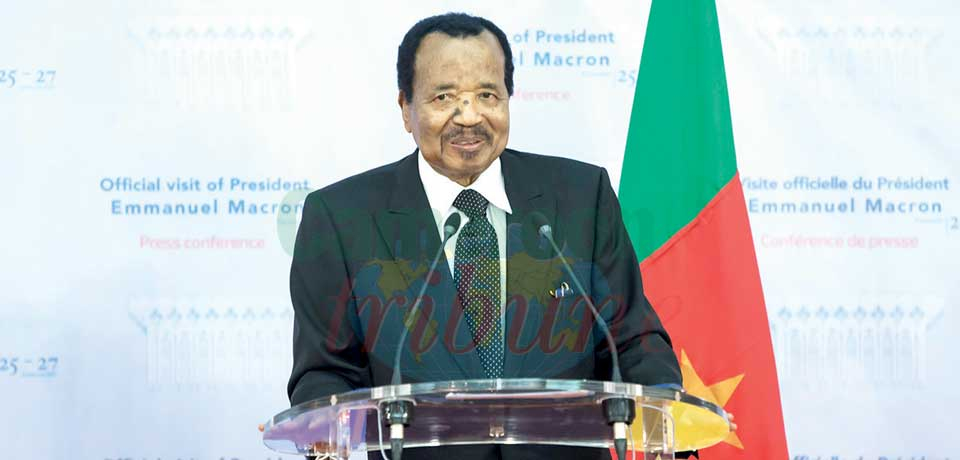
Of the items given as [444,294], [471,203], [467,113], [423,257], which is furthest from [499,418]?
[467,113]

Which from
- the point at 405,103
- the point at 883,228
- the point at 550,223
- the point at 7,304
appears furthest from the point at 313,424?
the point at 883,228

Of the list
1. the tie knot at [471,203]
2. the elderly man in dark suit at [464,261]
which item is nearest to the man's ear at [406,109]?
the elderly man in dark suit at [464,261]

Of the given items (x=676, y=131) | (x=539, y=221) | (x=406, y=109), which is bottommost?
(x=539, y=221)

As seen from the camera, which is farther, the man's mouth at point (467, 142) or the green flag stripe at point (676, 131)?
the green flag stripe at point (676, 131)

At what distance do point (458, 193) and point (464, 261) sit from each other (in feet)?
0.77

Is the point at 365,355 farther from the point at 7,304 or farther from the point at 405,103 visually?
the point at 7,304

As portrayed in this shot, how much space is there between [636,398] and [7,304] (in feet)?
8.61

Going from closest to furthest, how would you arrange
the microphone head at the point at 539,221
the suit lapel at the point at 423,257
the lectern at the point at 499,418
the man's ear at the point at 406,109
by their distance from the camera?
the lectern at the point at 499,418 < the suit lapel at the point at 423,257 < the microphone head at the point at 539,221 < the man's ear at the point at 406,109

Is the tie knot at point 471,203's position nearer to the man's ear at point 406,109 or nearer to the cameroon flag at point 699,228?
the man's ear at point 406,109

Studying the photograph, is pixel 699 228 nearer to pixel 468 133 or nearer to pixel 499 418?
pixel 468 133

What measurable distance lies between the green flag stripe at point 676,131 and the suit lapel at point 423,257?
1.15 m

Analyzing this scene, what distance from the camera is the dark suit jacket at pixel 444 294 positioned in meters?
2.77

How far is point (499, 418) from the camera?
2.39m

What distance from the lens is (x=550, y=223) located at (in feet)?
9.78
